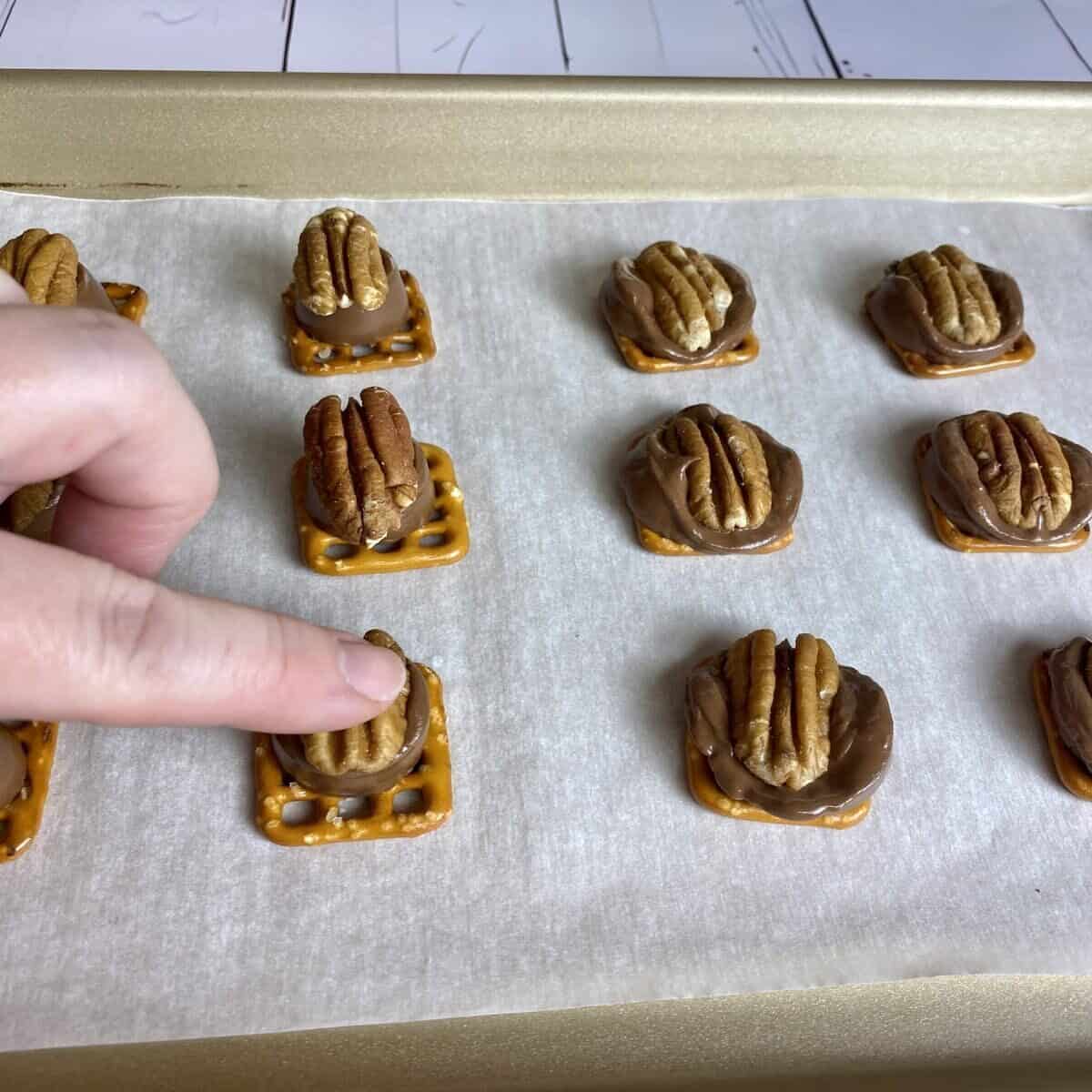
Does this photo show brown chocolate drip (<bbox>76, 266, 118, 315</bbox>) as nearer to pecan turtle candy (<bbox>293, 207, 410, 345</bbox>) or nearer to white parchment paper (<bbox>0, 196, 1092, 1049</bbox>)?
white parchment paper (<bbox>0, 196, 1092, 1049</bbox>)

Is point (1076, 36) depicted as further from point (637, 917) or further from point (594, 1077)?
point (594, 1077)

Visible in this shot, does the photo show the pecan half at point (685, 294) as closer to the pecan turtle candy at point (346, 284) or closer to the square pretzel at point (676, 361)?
the square pretzel at point (676, 361)

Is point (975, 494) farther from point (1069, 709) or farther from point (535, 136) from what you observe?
point (535, 136)

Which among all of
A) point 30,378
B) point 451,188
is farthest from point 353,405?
point 30,378

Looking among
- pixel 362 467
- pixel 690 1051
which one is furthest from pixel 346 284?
pixel 690 1051

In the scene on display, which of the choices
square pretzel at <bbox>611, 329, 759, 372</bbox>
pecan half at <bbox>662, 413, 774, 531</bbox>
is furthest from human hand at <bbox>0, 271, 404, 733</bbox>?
square pretzel at <bbox>611, 329, 759, 372</bbox>
